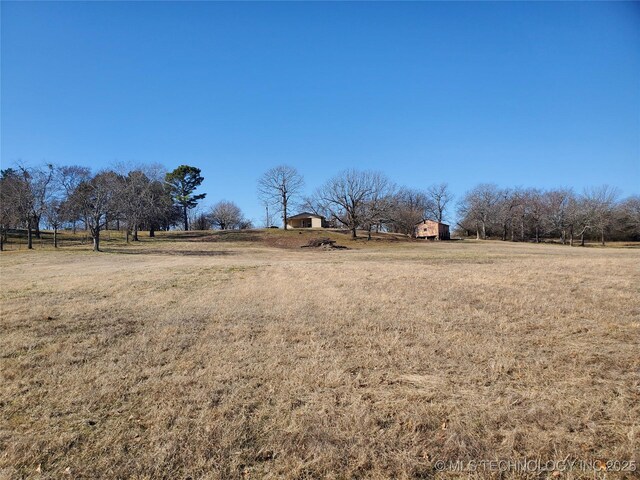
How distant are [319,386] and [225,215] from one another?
8661 cm

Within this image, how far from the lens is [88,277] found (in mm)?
15453

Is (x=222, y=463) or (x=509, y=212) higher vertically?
(x=509, y=212)

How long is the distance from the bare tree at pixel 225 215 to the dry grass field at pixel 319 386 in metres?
80.1

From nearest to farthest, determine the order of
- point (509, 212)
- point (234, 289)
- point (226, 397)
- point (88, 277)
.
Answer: point (226, 397) → point (234, 289) → point (88, 277) → point (509, 212)

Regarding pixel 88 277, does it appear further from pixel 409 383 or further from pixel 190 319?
pixel 409 383

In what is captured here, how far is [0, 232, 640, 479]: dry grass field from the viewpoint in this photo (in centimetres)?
330

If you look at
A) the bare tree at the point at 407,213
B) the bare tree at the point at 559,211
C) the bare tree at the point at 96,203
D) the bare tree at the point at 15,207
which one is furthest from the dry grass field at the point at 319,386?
the bare tree at the point at 559,211

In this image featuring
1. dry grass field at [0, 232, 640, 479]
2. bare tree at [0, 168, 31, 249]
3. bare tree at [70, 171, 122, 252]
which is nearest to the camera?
dry grass field at [0, 232, 640, 479]

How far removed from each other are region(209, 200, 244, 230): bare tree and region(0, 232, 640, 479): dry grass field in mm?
80054

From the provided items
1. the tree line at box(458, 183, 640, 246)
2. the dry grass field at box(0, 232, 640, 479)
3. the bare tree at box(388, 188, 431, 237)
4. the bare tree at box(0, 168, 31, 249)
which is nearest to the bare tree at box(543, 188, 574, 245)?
the tree line at box(458, 183, 640, 246)

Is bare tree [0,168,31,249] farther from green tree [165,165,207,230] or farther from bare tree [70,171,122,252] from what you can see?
green tree [165,165,207,230]

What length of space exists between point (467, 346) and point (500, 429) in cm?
259

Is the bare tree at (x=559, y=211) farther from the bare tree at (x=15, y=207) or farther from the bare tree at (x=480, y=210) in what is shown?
the bare tree at (x=15, y=207)

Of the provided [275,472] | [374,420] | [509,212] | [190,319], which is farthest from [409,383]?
[509,212]
